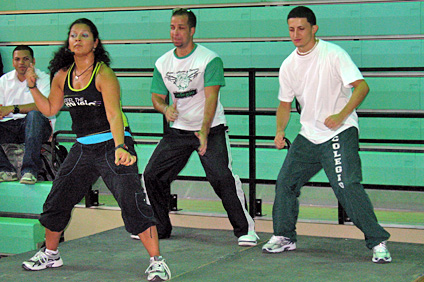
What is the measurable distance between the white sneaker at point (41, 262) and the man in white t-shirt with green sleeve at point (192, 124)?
85 cm

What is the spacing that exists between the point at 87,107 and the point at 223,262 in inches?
44.2

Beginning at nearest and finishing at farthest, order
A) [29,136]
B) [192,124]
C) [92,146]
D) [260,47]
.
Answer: [92,146], [192,124], [29,136], [260,47]

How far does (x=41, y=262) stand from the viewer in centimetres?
349

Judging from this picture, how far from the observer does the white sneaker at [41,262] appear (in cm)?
347

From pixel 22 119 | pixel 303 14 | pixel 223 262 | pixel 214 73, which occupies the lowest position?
pixel 223 262

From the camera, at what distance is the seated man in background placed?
525 centimetres

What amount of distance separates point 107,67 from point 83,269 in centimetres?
108

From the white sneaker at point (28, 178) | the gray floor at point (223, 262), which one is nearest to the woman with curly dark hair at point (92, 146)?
the gray floor at point (223, 262)

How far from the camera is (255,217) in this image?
15.1 ft

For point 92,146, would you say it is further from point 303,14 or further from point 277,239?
point 303,14

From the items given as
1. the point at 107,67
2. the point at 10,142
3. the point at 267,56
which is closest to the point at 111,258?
the point at 107,67

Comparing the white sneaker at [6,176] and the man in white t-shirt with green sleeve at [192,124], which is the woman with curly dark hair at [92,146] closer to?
the man in white t-shirt with green sleeve at [192,124]

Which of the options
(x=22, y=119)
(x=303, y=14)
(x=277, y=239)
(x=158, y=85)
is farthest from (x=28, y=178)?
(x=303, y=14)

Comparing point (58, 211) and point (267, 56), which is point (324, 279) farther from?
point (267, 56)
